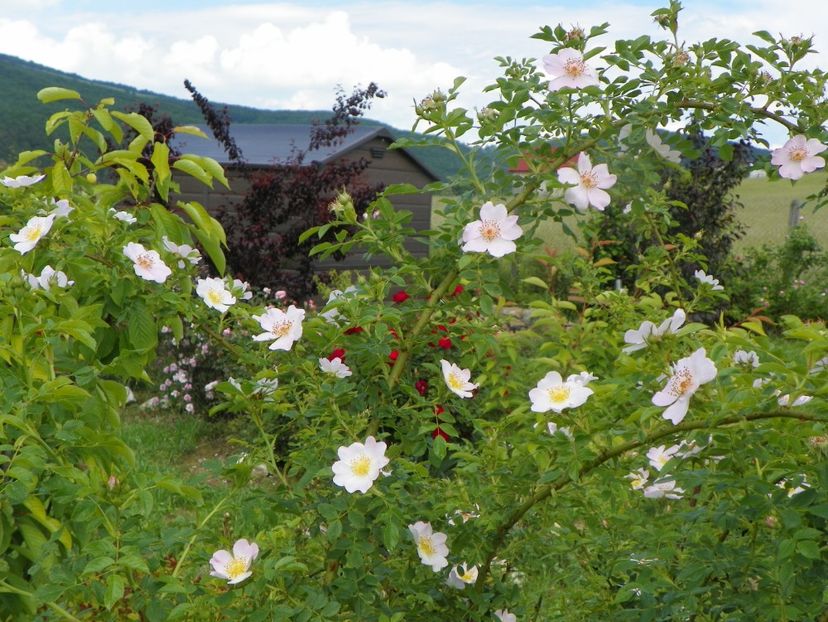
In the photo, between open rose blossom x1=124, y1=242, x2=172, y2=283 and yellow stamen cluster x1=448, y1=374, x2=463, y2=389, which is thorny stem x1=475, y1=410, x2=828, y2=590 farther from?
open rose blossom x1=124, y1=242, x2=172, y2=283

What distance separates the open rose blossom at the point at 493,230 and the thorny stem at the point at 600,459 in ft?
1.33

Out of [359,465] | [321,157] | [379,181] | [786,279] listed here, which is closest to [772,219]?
[786,279]

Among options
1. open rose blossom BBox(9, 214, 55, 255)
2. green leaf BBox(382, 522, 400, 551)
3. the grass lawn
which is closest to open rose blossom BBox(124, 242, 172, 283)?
open rose blossom BBox(9, 214, 55, 255)

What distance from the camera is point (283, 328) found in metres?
1.75

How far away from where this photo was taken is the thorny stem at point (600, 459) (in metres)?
1.33

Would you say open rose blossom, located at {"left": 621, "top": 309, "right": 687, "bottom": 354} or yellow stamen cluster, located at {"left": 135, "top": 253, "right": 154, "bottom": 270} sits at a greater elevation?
open rose blossom, located at {"left": 621, "top": 309, "right": 687, "bottom": 354}

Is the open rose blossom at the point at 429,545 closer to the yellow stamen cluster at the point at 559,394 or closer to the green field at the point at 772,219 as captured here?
the yellow stamen cluster at the point at 559,394

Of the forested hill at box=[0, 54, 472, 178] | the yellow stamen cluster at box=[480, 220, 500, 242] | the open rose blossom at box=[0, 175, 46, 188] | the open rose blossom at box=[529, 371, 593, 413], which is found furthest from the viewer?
the forested hill at box=[0, 54, 472, 178]

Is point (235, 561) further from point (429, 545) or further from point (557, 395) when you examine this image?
point (557, 395)

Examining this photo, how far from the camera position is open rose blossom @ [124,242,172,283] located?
6.30ft

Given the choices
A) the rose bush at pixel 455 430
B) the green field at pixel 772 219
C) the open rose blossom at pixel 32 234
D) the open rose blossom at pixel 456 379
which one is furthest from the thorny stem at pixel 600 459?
the green field at pixel 772 219

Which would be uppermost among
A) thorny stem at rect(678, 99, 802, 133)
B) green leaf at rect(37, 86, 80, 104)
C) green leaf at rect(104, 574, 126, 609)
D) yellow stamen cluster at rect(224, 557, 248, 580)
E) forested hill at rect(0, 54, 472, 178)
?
thorny stem at rect(678, 99, 802, 133)

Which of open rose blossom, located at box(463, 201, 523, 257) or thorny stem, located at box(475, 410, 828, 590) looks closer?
thorny stem, located at box(475, 410, 828, 590)

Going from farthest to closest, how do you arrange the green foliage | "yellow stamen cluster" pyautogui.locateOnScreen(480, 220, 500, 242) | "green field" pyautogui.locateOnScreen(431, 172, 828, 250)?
"green field" pyautogui.locateOnScreen(431, 172, 828, 250)
the green foliage
"yellow stamen cluster" pyautogui.locateOnScreen(480, 220, 500, 242)
